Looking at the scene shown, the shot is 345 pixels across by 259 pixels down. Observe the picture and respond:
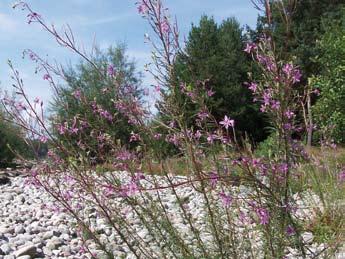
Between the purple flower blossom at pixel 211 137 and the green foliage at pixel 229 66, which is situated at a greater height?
the green foliage at pixel 229 66

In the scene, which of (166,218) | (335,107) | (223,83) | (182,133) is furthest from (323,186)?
(223,83)

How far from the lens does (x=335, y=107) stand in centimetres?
1316

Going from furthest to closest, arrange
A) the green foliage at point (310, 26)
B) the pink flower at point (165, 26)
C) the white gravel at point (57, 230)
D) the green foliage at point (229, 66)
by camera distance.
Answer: the green foliage at point (310, 26)
the green foliage at point (229, 66)
the white gravel at point (57, 230)
the pink flower at point (165, 26)

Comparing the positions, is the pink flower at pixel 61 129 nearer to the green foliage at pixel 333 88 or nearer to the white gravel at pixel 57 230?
the white gravel at pixel 57 230

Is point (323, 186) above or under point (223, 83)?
under

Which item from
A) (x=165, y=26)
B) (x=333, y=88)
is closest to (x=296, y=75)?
(x=165, y=26)

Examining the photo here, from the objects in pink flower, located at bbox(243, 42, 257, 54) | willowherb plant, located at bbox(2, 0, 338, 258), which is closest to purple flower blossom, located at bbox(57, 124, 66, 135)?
willowherb plant, located at bbox(2, 0, 338, 258)

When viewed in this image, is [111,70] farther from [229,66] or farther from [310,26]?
[310,26]

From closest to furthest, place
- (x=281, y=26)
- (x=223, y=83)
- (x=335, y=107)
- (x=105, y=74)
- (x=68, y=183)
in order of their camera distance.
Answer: (x=281, y=26)
(x=105, y=74)
(x=68, y=183)
(x=335, y=107)
(x=223, y=83)

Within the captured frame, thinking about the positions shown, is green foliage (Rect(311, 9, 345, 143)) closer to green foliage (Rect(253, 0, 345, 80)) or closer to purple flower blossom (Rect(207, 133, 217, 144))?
green foliage (Rect(253, 0, 345, 80))

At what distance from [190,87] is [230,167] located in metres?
0.39

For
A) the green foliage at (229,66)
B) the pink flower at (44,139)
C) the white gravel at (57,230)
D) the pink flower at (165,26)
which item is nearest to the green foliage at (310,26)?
the green foliage at (229,66)

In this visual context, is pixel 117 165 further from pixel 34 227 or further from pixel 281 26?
pixel 34 227

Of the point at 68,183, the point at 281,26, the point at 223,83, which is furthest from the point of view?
the point at 223,83
